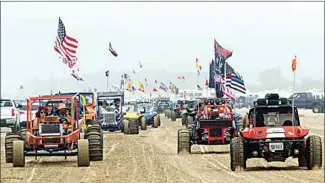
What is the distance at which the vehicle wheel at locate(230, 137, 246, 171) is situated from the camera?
707 inches

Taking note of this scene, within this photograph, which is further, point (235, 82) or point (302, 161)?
point (235, 82)

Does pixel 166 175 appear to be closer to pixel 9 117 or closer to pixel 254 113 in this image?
pixel 254 113

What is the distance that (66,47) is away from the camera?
34625 millimetres

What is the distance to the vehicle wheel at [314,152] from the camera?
17766 millimetres

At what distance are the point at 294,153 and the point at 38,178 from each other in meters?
5.79

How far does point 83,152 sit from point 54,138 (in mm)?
1033

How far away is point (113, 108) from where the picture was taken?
3709 centimetres

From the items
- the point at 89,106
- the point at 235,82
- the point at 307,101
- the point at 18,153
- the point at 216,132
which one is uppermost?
the point at 235,82

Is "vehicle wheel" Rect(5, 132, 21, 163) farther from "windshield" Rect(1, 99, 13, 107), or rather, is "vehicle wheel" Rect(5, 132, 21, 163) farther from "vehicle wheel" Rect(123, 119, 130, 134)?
"windshield" Rect(1, 99, 13, 107)

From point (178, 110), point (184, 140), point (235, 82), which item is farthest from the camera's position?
point (178, 110)

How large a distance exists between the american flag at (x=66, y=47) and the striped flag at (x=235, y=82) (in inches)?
290

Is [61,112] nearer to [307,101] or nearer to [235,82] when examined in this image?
[235,82]

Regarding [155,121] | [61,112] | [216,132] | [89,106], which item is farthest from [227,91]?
[155,121]

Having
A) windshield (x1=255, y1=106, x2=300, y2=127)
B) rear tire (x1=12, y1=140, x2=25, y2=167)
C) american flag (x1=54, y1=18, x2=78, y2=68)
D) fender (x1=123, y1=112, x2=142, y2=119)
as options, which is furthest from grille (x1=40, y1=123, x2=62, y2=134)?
fender (x1=123, y1=112, x2=142, y2=119)
